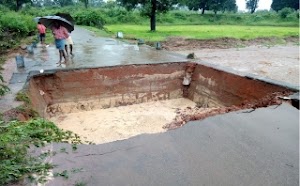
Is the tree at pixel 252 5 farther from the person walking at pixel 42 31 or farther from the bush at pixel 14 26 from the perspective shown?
the person walking at pixel 42 31

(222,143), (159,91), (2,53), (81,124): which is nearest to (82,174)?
(222,143)

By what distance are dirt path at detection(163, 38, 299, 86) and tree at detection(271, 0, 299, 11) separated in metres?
32.7

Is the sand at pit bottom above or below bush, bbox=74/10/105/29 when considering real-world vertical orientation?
below

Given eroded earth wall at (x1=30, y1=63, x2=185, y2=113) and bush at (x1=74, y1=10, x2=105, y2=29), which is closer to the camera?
eroded earth wall at (x1=30, y1=63, x2=185, y2=113)

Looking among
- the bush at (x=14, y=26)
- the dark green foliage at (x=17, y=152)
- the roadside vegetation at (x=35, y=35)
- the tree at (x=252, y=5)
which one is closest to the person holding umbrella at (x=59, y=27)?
the roadside vegetation at (x=35, y=35)

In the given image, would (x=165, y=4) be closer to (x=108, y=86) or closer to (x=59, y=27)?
(x=59, y=27)

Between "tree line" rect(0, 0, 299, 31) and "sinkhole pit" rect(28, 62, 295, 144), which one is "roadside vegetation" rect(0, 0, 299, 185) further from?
"sinkhole pit" rect(28, 62, 295, 144)

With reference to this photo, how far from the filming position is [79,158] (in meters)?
4.01

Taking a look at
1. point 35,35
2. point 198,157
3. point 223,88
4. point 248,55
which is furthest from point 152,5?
point 198,157

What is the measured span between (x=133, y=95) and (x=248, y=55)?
8.90m

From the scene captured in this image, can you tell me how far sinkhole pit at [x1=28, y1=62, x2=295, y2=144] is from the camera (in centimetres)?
789

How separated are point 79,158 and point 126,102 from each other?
587 cm

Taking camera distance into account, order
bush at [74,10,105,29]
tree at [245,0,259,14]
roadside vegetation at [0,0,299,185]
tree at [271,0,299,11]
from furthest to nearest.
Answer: tree at [245,0,259,14]
tree at [271,0,299,11]
bush at [74,10,105,29]
roadside vegetation at [0,0,299,185]

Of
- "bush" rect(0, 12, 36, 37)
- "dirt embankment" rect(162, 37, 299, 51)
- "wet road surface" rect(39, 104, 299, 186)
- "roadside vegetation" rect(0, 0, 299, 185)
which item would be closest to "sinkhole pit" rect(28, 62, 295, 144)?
"roadside vegetation" rect(0, 0, 299, 185)
